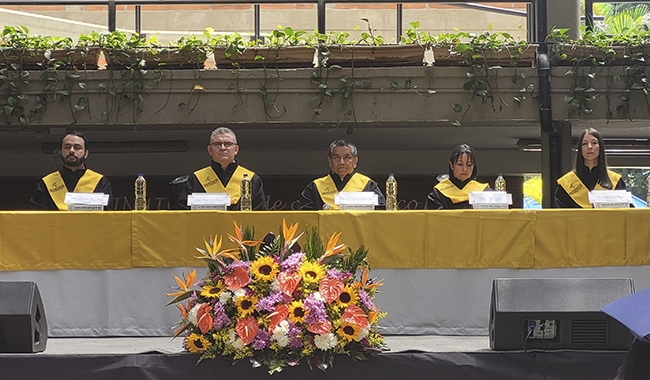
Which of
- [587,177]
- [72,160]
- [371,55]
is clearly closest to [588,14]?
[371,55]

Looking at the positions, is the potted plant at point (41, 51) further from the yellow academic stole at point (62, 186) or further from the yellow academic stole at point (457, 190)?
the yellow academic stole at point (457, 190)

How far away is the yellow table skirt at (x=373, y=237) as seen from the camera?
152 inches

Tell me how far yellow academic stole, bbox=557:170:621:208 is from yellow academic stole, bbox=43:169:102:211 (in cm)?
306

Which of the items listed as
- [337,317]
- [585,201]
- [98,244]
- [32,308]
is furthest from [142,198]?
[585,201]

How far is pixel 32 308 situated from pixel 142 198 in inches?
59.5

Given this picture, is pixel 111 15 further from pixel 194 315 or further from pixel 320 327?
pixel 320 327

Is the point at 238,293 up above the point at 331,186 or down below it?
below

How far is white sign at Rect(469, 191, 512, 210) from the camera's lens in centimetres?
405

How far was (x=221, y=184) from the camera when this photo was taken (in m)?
4.73

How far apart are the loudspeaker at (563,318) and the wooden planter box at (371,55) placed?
10.3 feet

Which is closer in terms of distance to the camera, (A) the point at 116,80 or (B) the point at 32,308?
(B) the point at 32,308

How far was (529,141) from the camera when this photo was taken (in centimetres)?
777

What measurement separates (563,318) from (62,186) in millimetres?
3266

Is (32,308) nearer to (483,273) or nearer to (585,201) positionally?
(483,273)
